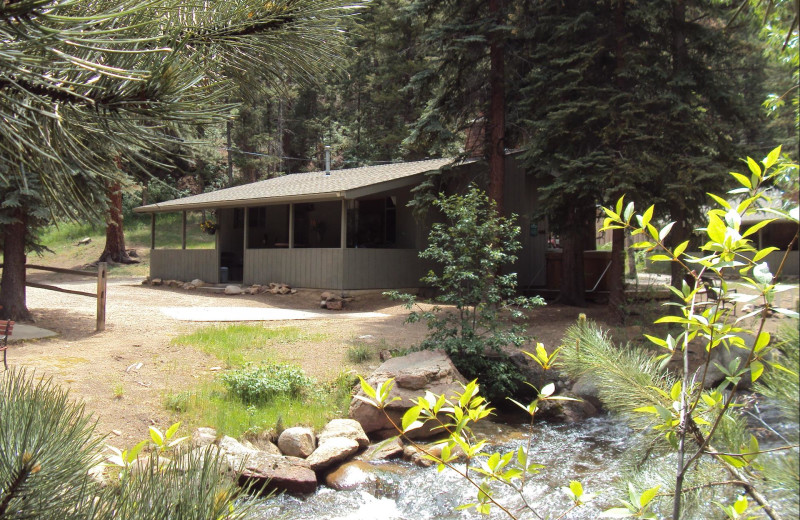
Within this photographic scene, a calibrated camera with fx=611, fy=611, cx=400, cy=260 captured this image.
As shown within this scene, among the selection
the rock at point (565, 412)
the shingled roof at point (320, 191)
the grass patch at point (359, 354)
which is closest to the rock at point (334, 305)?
the shingled roof at point (320, 191)

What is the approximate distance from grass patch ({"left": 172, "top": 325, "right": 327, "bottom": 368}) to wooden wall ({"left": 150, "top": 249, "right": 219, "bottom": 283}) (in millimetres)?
8897

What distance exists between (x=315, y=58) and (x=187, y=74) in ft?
2.62

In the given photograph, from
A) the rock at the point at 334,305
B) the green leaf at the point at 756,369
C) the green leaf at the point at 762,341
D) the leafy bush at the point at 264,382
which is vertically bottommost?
the leafy bush at the point at 264,382

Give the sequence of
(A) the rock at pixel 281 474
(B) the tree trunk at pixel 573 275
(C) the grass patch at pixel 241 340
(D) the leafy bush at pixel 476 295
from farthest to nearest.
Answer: (B) the tree trunk at pixel 573 275
(C) the grass patch at pixel 241 340
(D) the leafy bush at pixel 476 295
(A) the rock at pixel 281 474

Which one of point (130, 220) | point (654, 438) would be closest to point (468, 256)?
point (654, 438)

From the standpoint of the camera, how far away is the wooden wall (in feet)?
64.9

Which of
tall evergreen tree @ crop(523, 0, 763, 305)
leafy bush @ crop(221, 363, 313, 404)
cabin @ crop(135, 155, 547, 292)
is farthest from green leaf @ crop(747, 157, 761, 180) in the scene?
cabin @ crop(135, 155, 547, 292)

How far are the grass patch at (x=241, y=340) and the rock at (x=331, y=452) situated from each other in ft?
8.11

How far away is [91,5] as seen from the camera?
1.93 metres

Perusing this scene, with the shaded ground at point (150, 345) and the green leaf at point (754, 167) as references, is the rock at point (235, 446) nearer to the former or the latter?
the shaded ground at point (150, 345)

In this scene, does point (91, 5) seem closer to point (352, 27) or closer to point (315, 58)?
point (315, 58)

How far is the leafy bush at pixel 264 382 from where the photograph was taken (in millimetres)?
7656

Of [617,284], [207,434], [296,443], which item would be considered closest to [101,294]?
[207,434]

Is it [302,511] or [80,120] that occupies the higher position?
[80,120]
